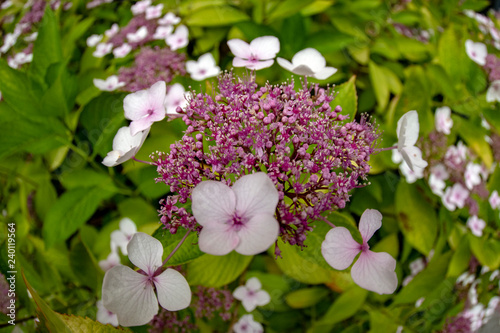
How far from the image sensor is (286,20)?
45.9 inches

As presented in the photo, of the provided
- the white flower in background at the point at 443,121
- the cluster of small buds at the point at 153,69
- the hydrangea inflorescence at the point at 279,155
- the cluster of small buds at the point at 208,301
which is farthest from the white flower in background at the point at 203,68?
the white flower in background at the point at 443,121

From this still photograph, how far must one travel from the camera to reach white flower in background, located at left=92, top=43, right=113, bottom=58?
131 cm

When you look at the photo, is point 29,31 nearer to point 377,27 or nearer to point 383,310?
point 377,27

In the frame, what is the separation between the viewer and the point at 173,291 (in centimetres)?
44

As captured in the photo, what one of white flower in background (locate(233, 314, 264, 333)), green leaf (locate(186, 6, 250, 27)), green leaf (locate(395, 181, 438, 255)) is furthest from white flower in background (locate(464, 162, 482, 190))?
→ green leaf (locate(186, 6, 250, 27))

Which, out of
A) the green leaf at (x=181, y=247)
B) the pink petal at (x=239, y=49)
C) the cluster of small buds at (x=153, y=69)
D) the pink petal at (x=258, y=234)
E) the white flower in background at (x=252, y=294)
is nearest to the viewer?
the pink petal at (x=258, y=234)

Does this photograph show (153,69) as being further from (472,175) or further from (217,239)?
(472,175)

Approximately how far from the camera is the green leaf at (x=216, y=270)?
718 mm

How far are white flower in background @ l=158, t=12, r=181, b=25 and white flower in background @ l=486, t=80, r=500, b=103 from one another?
1181 millimetres

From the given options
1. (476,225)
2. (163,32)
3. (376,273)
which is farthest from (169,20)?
(476,225)

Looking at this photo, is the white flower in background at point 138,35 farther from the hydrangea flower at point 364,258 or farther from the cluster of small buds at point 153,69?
the hydrangea flower at point 364,258

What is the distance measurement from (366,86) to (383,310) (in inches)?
32.7

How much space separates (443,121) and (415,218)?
36 cm

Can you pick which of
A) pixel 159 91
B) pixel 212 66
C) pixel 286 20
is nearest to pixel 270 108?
pixel 159 91
